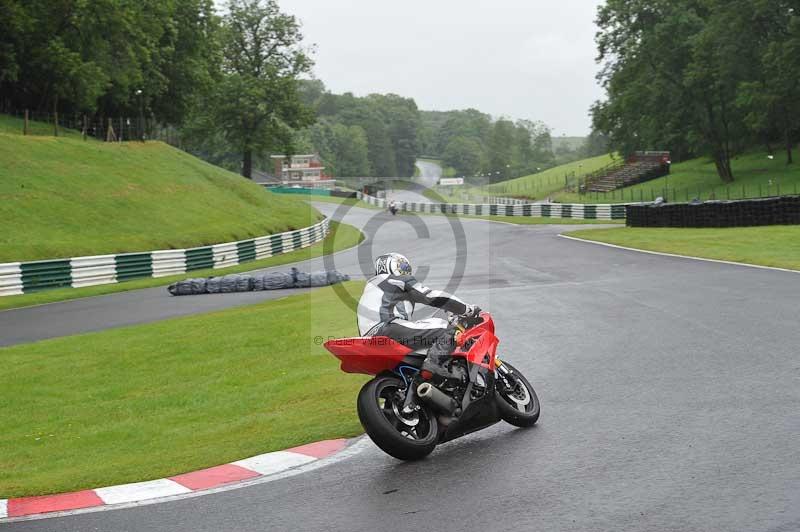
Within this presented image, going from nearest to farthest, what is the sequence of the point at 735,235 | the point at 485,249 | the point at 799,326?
1. the point at 799,326
2. the point at 735,235
3. the point at 485,249

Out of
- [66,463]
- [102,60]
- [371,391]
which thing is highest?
[102,60]

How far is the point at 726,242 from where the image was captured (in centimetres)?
2898

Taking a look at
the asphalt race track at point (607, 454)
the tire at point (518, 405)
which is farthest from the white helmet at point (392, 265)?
the asphalt race track at point (607, 454)

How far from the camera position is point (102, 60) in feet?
182

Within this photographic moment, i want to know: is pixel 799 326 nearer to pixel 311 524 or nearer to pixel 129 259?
pixel 311 524

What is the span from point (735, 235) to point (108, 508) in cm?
2849

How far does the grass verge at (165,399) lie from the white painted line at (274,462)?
20 centimetres

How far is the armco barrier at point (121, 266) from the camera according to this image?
1051 inches

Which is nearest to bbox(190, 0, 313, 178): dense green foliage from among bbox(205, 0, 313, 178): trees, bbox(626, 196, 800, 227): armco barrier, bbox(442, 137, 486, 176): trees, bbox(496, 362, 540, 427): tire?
bbox(205, 0, 313, 178): trees

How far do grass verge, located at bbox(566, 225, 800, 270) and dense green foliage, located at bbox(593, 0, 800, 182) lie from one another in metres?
24.9

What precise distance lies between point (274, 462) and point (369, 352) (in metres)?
1.27

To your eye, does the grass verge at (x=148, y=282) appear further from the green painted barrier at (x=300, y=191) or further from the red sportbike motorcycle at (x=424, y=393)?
the green painted barrier at (x=300, y=191)

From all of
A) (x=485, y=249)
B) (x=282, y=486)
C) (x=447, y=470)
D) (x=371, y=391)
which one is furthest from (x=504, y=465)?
(x=485, y=249)

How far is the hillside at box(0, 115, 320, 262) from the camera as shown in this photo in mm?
34938
